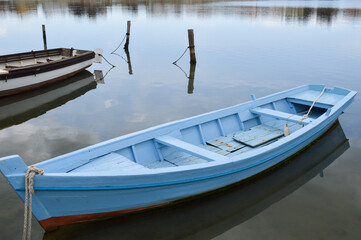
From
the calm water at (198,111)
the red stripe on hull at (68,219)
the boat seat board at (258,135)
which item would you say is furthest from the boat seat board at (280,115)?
the red stripe on hull at (68,219)

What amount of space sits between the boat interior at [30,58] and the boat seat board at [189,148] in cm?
1131

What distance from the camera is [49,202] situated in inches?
205

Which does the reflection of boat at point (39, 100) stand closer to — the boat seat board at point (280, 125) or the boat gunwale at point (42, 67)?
the boat gunwale at point (42, 67)

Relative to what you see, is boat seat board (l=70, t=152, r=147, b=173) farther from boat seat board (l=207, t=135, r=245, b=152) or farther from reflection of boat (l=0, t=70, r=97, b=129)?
reflection of boat (l=0, t=70, r=97, b=129)

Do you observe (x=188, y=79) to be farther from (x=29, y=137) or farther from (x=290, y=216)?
(x=290, y=216)

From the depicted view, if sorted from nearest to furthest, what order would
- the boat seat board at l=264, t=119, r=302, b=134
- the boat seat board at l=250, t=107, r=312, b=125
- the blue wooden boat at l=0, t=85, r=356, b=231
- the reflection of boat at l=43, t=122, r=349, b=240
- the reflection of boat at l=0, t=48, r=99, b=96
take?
the blue wooden boat at l=0, t=85, r=356, b=231, the reflection of boat at l=43, t=122, r=349, b=240, the boat seat board at l=250, t=107, r=312, b=125, the boat seat board at l=264, t=119, r=302, b=134, the reflection of boat at l=0, t=48, r=99, b=96

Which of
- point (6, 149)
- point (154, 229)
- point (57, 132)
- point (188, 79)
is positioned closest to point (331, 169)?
point (154, 229)

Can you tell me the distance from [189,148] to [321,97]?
258 inches

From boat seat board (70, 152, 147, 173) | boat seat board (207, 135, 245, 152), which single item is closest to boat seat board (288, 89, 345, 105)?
boat seat board (207, 135, 245, 152)

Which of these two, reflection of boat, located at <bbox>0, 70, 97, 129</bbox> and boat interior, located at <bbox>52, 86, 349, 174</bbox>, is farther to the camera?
reflection of boat, located at <bbox>0, 70, 97, 129</bbox>

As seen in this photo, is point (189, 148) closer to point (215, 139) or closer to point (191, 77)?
point (215, 139)

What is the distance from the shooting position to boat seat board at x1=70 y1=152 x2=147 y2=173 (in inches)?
237

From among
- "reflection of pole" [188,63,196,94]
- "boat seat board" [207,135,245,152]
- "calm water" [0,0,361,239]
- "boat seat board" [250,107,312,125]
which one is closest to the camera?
"calm water" [0,0,361,239]

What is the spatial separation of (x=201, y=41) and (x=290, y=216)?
2393cm
